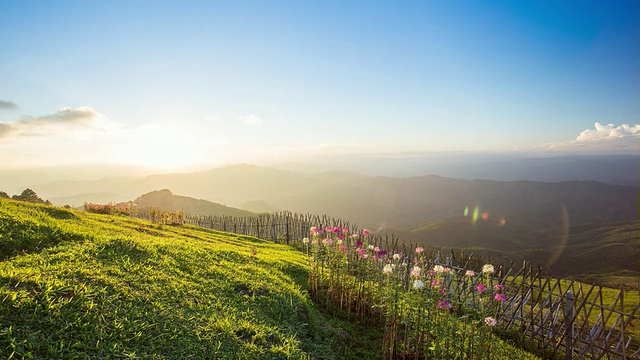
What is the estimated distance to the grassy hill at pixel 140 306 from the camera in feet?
11.1

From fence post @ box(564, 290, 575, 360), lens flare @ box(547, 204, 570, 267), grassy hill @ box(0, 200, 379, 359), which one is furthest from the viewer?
lens flare @ box(547, 204, 570, 267)

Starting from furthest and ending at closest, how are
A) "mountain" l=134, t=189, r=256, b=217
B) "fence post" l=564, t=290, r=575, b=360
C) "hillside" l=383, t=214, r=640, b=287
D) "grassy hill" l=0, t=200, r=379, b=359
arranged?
"mountain" l=134, t=189, r=256, b=217 < "hillside" l=383, t=214, r=640, b=287 < "fence post" l=564, t=290, r=575, b=360 < "grassy hill" l=0, t=200, r=379, b=359

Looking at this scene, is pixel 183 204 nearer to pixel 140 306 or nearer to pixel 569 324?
pixel 140 306

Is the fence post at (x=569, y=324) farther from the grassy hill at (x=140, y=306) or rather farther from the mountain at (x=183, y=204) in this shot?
the mountain at (x=183, y=204)

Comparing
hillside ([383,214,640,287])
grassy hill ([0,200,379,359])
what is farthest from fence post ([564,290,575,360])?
hillside ([383,214,640,287])

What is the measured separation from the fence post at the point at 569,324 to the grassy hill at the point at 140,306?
4760 mm

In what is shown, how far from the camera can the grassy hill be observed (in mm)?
3387

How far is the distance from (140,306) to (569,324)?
895 centimetres

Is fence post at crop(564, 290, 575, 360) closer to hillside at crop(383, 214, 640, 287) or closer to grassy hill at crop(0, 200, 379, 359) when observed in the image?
grassy hill at crop(0, 200, 379, 359)

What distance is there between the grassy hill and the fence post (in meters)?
4.76

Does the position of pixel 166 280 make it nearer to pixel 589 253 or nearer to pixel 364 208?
pixel 589 253

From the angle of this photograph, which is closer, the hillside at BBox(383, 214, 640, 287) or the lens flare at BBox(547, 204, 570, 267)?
the hillside at BBox(383, 214, 640, 287)

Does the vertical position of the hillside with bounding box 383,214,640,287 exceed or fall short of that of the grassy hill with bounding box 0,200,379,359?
it falls short

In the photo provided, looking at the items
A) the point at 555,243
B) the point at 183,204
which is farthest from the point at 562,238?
the point at 183,204
